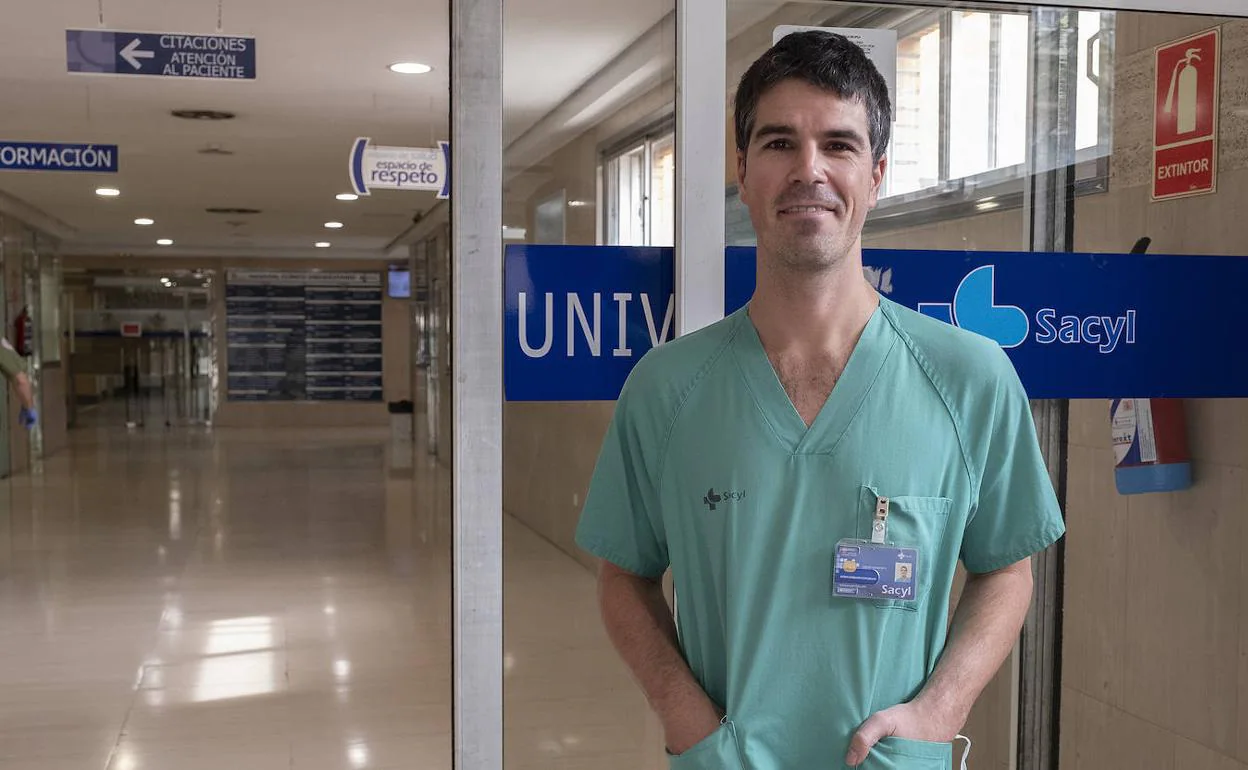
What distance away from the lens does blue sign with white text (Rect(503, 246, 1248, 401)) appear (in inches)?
96.5

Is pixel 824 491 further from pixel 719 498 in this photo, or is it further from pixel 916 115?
pixel 916 115

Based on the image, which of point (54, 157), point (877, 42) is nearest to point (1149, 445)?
point (877, 42)

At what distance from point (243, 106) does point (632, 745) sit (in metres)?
8.38

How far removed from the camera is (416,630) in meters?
6.70

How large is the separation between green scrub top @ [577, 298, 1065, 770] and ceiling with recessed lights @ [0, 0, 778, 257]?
1.08m

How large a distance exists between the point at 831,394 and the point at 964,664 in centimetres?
37

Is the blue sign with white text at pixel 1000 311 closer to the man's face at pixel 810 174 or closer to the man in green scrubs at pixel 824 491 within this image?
the man in green scrubs at pixel 824 491

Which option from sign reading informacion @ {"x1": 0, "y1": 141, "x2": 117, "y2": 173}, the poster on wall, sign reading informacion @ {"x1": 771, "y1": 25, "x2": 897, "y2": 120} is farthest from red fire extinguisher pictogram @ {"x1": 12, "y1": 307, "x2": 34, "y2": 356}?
sign reading informacion @ {"x1": 771, "y1": 25, "x2": 897, "y2": 120}

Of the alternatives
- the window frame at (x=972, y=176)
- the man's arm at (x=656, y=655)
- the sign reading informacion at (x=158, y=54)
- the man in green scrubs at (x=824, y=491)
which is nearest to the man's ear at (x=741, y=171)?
the man in green scrubs at (x=824, y=491)

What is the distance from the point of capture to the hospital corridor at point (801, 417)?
1477mm

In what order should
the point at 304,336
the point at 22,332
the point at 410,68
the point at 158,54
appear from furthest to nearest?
the point at 304,336 → the point at 22,332 → the point at 410,68 → the point at 158,54

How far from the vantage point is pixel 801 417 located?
1.51 meters

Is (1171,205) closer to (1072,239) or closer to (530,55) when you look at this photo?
(1072,239)

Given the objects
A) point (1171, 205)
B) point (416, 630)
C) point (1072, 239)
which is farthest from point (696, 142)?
point (416, 630)
